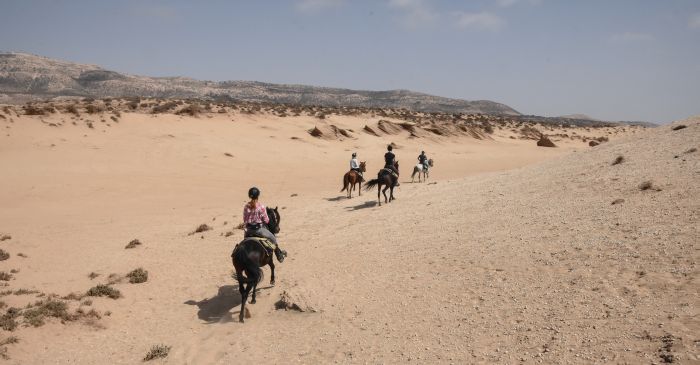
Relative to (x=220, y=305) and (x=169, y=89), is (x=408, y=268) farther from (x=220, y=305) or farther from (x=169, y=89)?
(x=169, y=89)

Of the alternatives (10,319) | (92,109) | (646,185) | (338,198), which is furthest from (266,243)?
(92,109)

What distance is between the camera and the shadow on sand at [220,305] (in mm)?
10538

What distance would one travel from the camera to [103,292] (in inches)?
462

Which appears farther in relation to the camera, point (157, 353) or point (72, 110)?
point (72, 110)

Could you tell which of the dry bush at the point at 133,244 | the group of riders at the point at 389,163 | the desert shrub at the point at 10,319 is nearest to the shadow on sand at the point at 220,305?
the desert shrub at the point at 10,319

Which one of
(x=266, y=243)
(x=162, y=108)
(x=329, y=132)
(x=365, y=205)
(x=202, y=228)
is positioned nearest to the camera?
(x=266, y=243)

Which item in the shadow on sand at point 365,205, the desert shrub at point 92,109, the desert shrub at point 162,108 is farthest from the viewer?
the desert shrub at point 162,108

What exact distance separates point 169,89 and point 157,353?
146m

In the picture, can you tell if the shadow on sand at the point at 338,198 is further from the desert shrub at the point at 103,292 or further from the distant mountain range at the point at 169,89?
the distant mountain range at the point at 169,89

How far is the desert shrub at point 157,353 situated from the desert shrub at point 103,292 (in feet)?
11.0

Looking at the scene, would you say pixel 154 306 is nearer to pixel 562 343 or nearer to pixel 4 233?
pixel 562 343

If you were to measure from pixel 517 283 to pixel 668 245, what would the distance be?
320 cm

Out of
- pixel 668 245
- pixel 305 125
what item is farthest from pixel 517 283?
pixel 305 125

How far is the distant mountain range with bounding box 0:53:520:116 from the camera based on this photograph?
126 m
